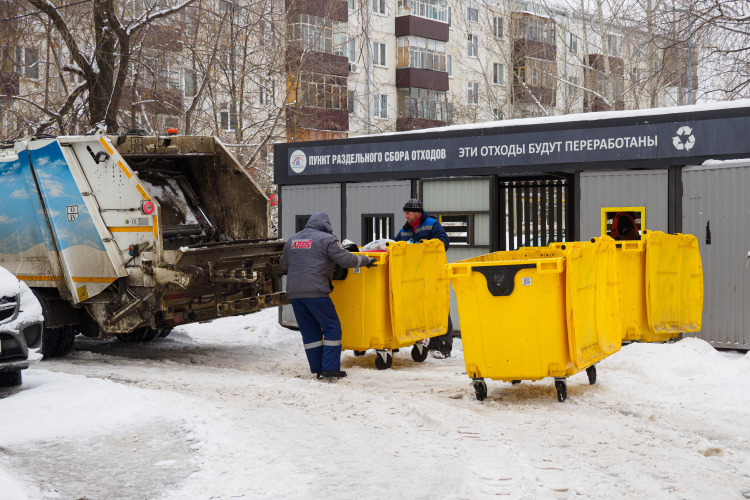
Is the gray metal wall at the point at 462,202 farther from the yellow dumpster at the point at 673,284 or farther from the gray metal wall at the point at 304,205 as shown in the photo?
the yellow dumpster at the point at 673,284

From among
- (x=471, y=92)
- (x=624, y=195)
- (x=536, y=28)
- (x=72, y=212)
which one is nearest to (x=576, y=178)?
(x=624, y=195)

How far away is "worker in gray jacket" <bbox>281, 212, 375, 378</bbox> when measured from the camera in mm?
8148

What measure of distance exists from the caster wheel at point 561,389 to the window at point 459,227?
182 inches

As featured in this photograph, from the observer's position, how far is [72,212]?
930 cm

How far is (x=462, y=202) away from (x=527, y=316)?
472 centimetres

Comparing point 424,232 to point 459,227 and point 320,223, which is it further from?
point 459,227

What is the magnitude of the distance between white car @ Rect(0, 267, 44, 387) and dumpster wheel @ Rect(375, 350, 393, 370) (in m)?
3.21

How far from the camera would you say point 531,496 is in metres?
4.41

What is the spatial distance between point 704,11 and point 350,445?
14.7 meters

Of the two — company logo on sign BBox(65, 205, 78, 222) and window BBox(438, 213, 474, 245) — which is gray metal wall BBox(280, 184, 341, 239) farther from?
company logo on sign BBox(65, 205, 78, 222)

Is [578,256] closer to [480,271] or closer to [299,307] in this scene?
[480,271]

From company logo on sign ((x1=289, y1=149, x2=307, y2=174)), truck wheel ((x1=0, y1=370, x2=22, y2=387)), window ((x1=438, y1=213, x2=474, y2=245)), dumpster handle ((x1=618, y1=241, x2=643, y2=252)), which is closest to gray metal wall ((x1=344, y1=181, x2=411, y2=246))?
window ((x1=438, y1=213, x2=474, y2=245))

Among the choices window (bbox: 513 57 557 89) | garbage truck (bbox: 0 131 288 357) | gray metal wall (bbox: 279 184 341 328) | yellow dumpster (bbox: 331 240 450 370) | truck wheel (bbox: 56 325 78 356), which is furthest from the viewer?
window (bbox: 513 57 557 89)

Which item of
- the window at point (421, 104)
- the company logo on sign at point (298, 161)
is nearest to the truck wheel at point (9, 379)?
the company logo on sign at point (298, 161)
